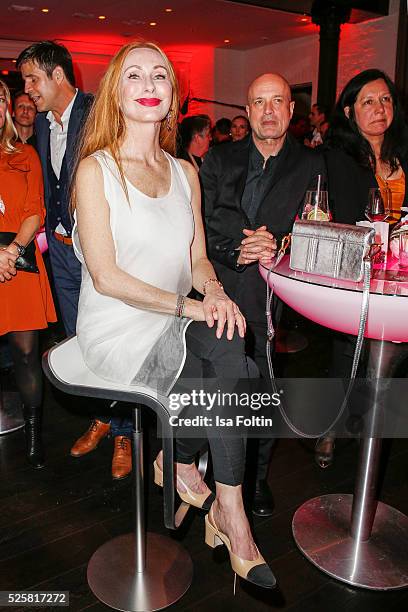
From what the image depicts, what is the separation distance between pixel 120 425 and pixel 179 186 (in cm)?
123

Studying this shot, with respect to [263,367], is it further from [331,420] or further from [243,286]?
[331,420]

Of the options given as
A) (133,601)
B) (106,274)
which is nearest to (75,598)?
(133,601)

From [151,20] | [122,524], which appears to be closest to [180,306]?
[122,524]

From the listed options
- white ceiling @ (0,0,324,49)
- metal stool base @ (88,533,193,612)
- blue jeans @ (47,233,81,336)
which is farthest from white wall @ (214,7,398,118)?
metal stool base @ (88,533,193,612)

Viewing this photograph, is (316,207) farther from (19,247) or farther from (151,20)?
(151,20)

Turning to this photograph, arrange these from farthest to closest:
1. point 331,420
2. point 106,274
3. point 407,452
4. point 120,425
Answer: point 331,420, point 407,452, point 120,425, point 106,274

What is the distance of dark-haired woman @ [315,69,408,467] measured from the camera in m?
2.28

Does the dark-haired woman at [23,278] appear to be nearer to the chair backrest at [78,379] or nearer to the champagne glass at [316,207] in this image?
the chair backrest at [78,379]

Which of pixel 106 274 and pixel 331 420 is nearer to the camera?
pixel 106 274

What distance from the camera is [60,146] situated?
243 centimetres

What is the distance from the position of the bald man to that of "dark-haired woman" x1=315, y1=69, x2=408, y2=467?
233 millimetres

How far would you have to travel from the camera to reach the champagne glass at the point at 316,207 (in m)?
1.81

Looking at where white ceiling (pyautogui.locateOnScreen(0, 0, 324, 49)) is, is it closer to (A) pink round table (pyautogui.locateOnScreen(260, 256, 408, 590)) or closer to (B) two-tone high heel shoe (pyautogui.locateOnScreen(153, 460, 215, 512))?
(A) pink round table (pyautogui.locateOnScreen(260, 256, 408, 590))

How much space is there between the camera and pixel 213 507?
167 cm
